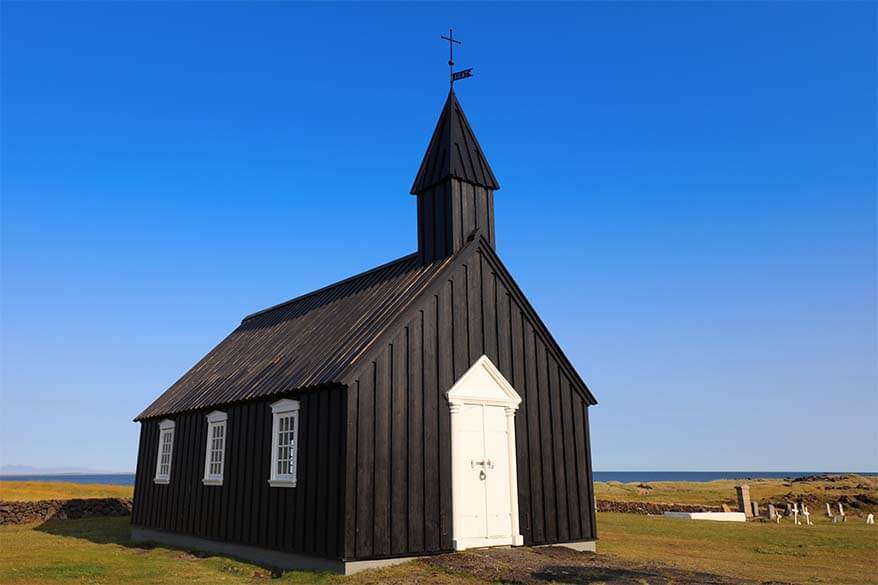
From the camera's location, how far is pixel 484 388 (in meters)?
15.3

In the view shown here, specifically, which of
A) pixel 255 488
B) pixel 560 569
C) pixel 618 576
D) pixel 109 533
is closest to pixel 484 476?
pixel 560 569

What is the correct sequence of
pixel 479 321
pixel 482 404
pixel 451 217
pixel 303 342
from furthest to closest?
pixel 303 342 < pixel 451 217 < pixel 479 321 < pixel 482 404

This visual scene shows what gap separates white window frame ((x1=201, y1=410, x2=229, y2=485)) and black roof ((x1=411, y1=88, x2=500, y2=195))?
26.6ft

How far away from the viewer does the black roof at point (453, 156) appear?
56.3ft

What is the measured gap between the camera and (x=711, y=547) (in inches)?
742

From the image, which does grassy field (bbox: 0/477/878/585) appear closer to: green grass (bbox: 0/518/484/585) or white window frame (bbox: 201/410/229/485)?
green grass (bbox: 0/518/484/585)

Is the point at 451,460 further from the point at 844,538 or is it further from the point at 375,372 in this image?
the point at 844,538

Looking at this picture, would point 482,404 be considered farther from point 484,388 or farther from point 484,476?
point 484,476

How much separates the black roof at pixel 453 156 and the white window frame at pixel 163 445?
11018mm

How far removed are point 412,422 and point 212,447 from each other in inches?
291

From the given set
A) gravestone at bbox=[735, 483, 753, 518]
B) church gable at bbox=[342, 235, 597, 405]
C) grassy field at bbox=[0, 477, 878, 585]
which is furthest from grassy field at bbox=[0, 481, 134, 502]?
gravestone at bbox=[735, 483, 753, 518]

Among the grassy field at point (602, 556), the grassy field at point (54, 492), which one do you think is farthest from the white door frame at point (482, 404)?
the grassy field at point (54, 492)

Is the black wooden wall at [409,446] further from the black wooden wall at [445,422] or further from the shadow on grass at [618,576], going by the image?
the shadow on grass at [618,576]

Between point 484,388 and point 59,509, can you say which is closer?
point 484,388
